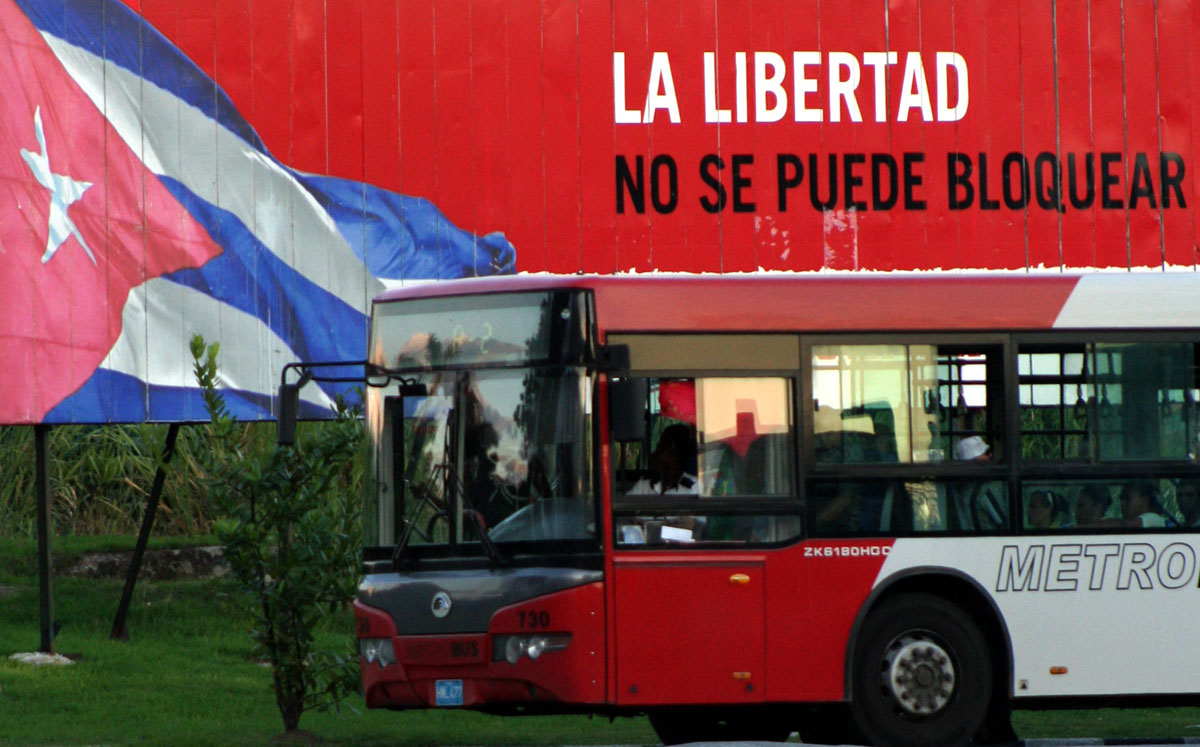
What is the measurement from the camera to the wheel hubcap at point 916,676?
1112cm

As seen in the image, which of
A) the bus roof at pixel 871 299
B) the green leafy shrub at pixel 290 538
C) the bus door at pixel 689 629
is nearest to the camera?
the bus door at pixel 689 629

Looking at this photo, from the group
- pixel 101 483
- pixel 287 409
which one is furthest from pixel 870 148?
pixel 101 483

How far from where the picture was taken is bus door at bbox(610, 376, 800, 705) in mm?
10695

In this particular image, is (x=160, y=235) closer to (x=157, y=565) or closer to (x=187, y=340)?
(x=187, y=340)

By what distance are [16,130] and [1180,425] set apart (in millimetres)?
12101

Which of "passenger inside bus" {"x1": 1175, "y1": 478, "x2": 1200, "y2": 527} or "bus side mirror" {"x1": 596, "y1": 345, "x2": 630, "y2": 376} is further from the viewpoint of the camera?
"passenger inside bus" {"x1": 1175, "y1": 478, "x2": 1200, "y2": 527}

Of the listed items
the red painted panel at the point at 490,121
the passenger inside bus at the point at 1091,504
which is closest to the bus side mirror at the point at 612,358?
the passenger inside bus at the point at 1091,504

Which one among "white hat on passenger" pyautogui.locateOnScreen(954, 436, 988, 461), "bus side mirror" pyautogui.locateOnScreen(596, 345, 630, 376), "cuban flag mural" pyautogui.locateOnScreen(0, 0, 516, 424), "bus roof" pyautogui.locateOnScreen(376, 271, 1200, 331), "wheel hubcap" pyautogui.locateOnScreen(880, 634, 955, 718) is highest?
"cuban flag mural" pyautogui.locateOnScreen(0, 0, 516, 424)

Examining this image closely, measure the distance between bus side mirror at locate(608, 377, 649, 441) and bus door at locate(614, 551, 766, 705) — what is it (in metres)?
0.75

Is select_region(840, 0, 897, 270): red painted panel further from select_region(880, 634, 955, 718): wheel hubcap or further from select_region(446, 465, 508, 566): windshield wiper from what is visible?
select_region(446, 465, 508, 566): windshield wiper

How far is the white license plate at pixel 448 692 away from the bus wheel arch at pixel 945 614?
235cm

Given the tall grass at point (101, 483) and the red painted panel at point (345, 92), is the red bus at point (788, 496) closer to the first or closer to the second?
the red painted panel at point (345, 92)

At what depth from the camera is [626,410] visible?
1046cm

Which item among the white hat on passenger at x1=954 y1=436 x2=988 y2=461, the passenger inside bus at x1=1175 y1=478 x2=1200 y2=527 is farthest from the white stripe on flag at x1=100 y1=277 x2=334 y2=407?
the passenger inside bus at x1=1175 y1=478 x2=1200 y2=527
